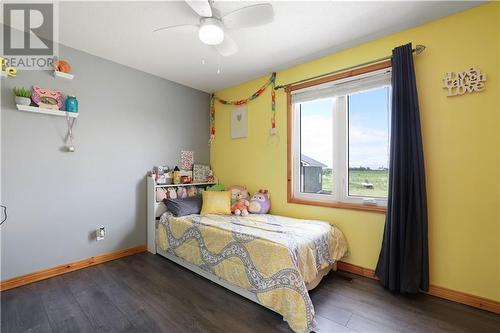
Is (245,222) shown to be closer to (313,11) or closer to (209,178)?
(209,178)

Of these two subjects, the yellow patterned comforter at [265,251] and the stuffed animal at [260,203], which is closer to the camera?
the yellow patterned comforter at [265,251]

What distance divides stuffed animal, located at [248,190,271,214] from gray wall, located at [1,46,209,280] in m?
1.39

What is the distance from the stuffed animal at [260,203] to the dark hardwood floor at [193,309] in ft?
3.37

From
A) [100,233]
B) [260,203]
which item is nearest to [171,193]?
[100,233]

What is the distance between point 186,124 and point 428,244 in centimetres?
334

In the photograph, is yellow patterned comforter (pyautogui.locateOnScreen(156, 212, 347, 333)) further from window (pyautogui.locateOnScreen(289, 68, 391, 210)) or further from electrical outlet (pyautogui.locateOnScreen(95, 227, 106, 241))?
electrical outlet (pyautogui.locateOnScreen(95, 227, 106, 241))

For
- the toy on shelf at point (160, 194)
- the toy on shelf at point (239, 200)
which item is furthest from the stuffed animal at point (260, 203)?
the toy on shelf at point (160, 194)

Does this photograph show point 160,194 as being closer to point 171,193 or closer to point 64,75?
point 171,193

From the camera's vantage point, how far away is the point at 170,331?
154cm

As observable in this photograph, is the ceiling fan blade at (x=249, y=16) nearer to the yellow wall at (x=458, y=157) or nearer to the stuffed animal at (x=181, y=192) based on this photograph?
the yellow wall at (x=458, y=157)

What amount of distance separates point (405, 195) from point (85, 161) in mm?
3334

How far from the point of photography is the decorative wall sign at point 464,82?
1.78m

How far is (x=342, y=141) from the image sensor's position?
2.51m

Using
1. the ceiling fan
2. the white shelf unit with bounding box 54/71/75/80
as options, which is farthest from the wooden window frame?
the white shelf unit with bounding box 54/71/75/80
